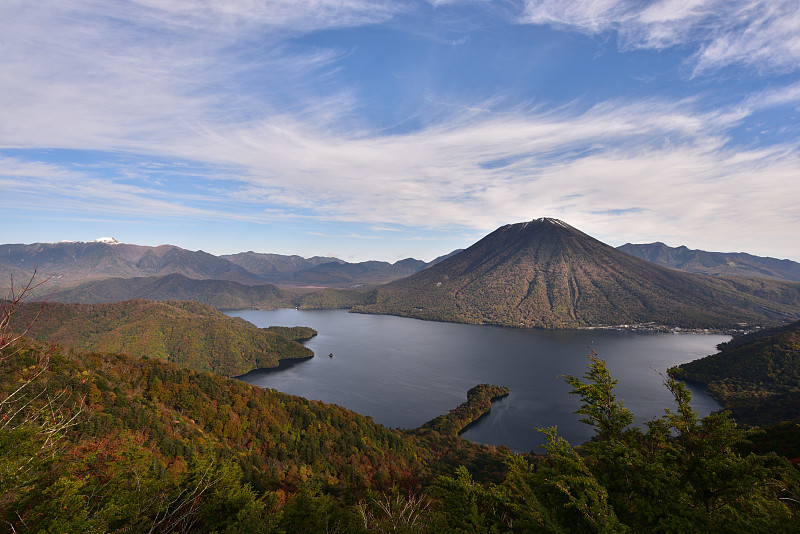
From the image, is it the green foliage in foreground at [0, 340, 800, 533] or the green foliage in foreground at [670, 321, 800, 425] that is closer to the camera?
the green foliage in foreground at [0, 340, 800, 533]

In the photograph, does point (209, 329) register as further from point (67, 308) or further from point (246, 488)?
point (246, 488)

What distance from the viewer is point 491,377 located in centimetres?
13150

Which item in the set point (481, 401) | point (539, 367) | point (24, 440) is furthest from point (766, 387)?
point (24, 440)

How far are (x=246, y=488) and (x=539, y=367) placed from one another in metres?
140

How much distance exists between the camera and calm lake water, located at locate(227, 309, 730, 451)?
317ft

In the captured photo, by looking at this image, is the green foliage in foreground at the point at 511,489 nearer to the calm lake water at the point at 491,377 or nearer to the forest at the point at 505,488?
the forest at the point at 505,488

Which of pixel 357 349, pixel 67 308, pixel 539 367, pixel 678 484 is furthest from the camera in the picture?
pixel 357 349

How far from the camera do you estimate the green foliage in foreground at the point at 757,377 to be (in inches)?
3521

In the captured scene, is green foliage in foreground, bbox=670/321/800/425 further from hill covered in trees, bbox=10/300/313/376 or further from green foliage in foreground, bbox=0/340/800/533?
hill covered in trees, bbox=10/300/313/376

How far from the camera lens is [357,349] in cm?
18262

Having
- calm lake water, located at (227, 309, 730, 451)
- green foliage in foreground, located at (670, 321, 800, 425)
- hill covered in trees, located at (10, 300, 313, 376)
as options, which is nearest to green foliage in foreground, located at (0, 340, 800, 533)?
calm lake water, located at (227, 309, 730, 451)

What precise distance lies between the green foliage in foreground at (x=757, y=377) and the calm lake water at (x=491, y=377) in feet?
21.1

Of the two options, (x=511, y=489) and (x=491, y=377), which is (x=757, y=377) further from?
(x=511, y=489)

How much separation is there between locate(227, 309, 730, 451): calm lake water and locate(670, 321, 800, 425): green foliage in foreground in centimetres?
642
